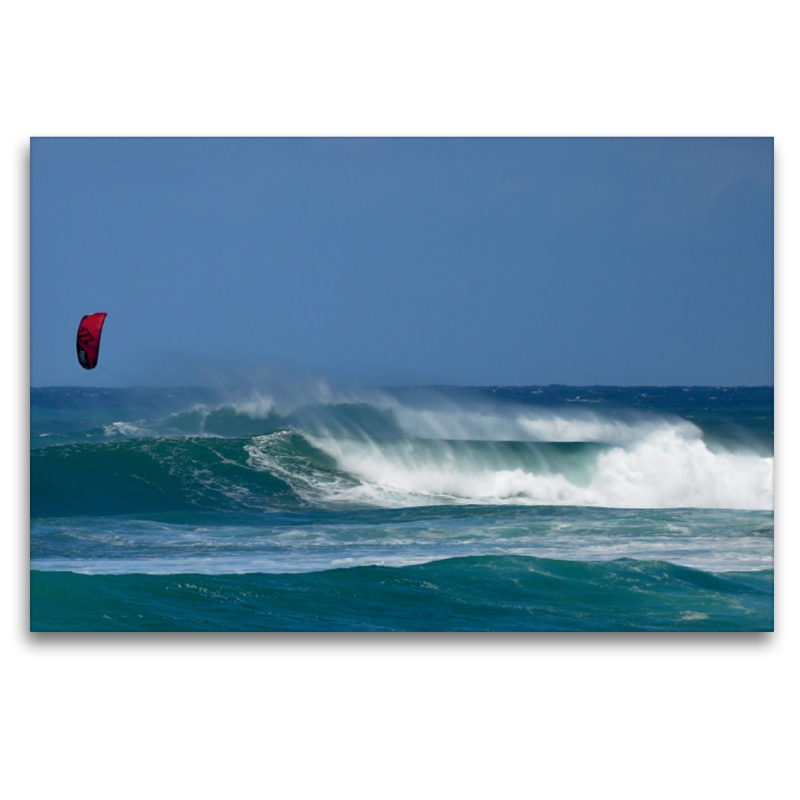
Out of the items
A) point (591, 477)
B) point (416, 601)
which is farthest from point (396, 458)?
point (591, 477)

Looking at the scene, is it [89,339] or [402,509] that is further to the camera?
[402,509]

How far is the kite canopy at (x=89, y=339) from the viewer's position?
5.29 meters

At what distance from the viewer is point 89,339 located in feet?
17.4

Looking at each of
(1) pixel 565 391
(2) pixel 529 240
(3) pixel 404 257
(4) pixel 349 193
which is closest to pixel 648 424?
(1) pixel 565 391

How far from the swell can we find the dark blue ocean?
1cm

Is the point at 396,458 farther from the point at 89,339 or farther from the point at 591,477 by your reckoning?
the point at 89,339

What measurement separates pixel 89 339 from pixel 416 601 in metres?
2.37

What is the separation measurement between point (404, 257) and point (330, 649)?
225 cm

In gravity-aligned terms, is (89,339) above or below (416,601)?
above

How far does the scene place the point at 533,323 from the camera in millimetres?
5449

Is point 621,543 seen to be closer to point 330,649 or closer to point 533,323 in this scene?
point 533,323

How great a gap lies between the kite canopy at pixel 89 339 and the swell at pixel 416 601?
47.3 inches

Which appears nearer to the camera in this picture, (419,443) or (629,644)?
(629,644)

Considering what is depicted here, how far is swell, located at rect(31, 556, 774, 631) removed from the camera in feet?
16.6
